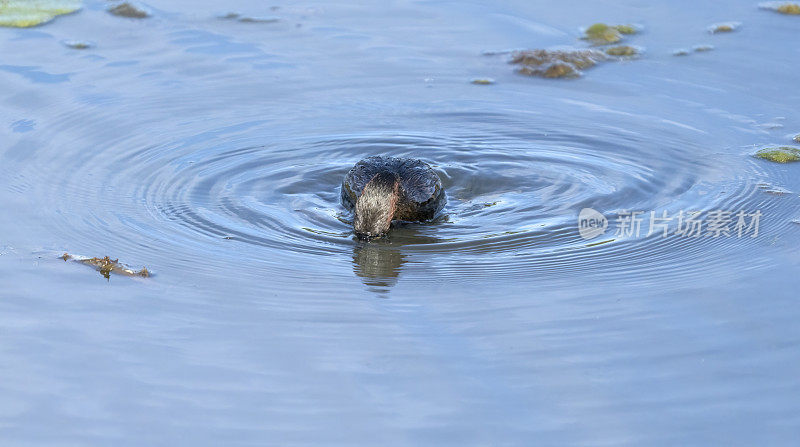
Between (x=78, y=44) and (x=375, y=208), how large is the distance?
6.17 m

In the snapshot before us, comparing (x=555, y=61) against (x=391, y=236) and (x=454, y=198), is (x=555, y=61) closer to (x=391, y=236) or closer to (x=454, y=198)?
(x=454, y=198)

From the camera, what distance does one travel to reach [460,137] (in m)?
10.5

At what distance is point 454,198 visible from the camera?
9.43 m

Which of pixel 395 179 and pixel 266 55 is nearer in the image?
pixel 395 179

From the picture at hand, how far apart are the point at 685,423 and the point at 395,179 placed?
4.27 metres

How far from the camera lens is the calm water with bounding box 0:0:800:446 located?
5.40m

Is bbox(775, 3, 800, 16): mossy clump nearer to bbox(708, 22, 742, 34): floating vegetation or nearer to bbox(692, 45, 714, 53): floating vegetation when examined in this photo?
bbox(708, 22, 742, 34): floating vegetation

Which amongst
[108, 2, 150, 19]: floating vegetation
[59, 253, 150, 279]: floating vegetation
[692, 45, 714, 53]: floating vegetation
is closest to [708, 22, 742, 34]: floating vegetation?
[692, 45, 714, 53]: floating vegetation

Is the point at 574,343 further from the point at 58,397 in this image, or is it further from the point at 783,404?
the point at 58,397

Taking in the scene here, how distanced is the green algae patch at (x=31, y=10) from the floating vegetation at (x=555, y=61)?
6.39m

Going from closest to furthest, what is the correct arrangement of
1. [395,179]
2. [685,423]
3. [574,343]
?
[685,423], [574,343], [395,179]

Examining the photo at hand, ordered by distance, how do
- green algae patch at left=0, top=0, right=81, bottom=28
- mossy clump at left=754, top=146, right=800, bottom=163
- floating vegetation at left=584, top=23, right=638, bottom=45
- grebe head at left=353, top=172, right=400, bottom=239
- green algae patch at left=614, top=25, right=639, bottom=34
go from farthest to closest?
green algae patch at left=0, top=0, right=81, bottom=28
green algae patch at left=614, top=25, right=639, bottom=34
floating vegetation at left=584, top=23, right=638, bottom=45
mossy clump at left=754, top=146, right=800, bottom=163
grebe head at left=353, top=172, right=400, bottom=239

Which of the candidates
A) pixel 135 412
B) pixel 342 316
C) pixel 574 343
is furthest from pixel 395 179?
pixel 135 412

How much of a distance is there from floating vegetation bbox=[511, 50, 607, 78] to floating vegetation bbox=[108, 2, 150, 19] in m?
5.27
